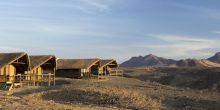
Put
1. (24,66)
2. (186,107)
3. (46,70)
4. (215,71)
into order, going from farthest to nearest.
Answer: (215,71) → (46,70) → (24,66) → (186,107)

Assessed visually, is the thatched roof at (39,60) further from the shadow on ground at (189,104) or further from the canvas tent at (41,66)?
the shadow on ground at (189,104)

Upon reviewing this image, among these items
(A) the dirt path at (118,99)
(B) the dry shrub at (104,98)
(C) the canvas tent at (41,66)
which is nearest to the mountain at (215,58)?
(C) the canvas tent at (41,66)

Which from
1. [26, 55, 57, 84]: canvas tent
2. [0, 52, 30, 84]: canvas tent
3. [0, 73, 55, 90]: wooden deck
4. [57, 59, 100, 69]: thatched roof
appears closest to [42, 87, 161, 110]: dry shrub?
[0, 73, 55, 90]: wooden deck

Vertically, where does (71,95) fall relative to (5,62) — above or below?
below

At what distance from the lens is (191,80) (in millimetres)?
71500

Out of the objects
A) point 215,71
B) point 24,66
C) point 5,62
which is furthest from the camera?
point 215,71

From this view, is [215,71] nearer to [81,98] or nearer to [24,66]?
[24,66]

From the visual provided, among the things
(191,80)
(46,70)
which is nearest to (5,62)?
(46,70)

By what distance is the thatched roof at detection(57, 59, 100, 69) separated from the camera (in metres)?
56.9

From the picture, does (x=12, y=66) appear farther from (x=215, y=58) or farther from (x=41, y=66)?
(x=215, y=58)

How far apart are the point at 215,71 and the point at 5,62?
44778 millimetres

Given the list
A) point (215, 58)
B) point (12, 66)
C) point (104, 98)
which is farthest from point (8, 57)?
point (215, 58)

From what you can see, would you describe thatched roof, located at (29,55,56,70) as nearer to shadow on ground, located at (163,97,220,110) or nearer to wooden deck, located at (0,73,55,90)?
wooden deck, located at (0,73,55,90)

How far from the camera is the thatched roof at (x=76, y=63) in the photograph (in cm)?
5689
